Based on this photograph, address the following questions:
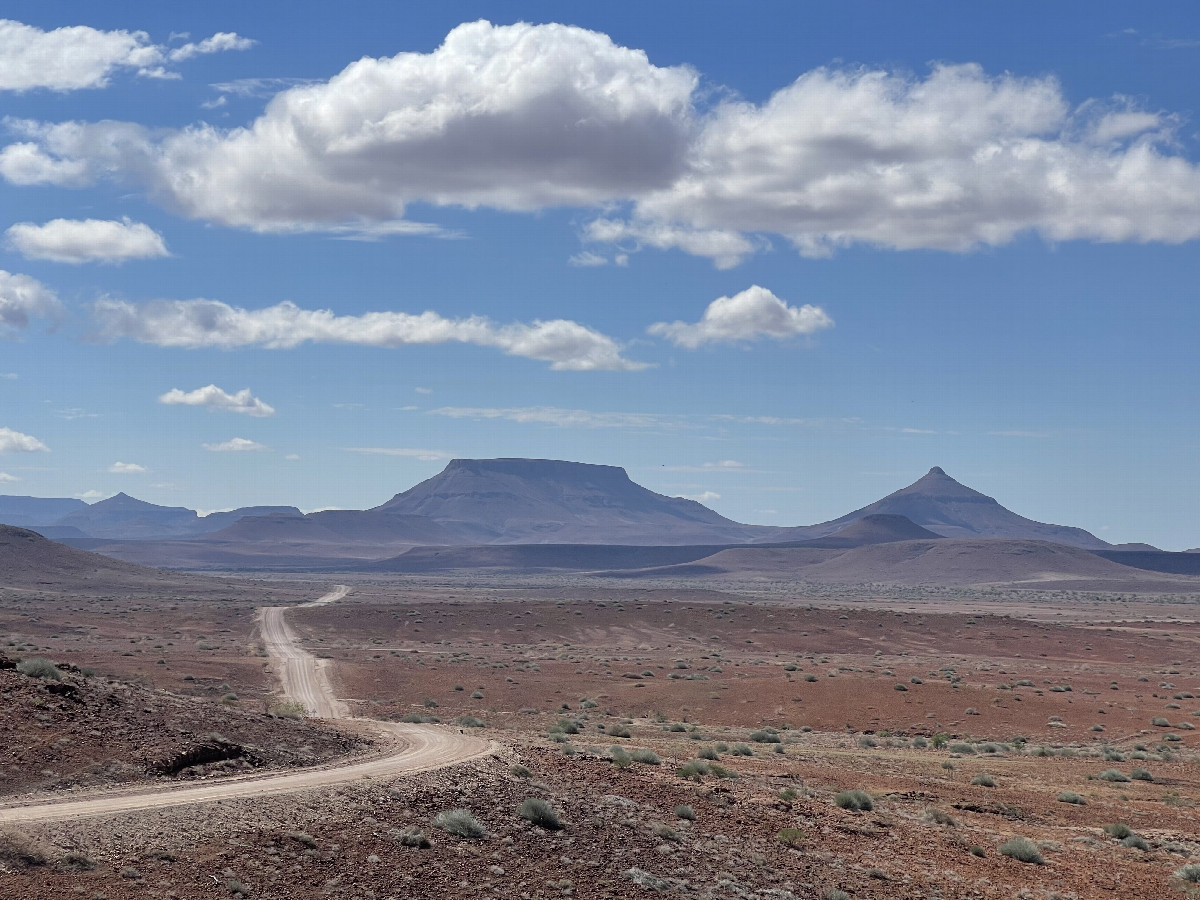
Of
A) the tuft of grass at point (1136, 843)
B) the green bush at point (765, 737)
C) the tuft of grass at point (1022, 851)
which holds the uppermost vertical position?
the tuft of grass at point (1022, 851)

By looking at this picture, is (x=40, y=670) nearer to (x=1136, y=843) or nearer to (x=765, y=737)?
(x=765, y=737)

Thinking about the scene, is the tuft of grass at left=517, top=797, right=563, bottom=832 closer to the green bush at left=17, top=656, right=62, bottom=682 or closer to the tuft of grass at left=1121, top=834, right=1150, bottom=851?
the green bush at left=17, top=656, right=62, bottom=682

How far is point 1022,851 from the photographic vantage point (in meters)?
19.0

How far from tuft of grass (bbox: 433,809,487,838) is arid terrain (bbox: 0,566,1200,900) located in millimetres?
92

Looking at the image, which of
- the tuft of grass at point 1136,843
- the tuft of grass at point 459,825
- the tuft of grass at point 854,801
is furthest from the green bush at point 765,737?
the tuft of grass at point 459,825

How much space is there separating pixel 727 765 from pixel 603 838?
843 centimetres

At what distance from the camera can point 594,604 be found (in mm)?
102938

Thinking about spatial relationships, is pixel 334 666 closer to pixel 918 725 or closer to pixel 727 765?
pixel 918 725

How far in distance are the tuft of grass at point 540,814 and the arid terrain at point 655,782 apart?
26cm

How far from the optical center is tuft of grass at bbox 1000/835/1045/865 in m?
18.9

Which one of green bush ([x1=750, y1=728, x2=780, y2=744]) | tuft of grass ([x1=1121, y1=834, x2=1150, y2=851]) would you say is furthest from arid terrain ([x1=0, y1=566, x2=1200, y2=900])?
green bush ([x1=750, y1=728, x2=780, y2=744])

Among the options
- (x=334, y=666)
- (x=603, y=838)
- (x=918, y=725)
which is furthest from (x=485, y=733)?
(x=334, y=666)

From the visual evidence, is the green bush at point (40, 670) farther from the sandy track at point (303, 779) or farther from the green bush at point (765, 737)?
the green bush at point (765, 737)

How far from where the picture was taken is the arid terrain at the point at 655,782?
14829 mm
